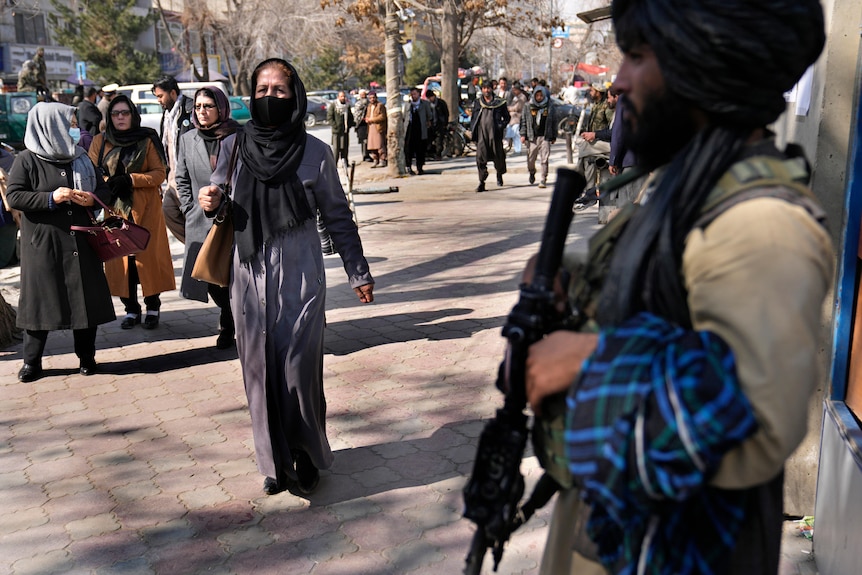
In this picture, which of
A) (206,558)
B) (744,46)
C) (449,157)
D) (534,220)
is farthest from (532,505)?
(449,157)

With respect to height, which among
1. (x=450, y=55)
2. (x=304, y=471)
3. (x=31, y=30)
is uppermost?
(x=31, y=30)

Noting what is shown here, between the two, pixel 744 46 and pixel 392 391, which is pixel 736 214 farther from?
pixel 392 391

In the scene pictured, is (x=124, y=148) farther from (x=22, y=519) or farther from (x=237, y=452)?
(x=22, y=519)

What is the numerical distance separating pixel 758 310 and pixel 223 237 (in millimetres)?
3438

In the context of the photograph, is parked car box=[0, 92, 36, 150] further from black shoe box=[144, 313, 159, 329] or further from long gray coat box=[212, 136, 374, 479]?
long gray coat box=[212, 136, 374, 479]

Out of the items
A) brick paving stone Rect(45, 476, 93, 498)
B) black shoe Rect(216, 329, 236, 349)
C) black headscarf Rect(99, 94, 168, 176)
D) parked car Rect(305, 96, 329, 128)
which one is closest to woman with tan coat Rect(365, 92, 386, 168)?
black headscarf Rect(99, 94, 168, 176)

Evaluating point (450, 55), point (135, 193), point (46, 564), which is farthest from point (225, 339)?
point (450, 55)

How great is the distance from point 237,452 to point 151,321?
3.07 m

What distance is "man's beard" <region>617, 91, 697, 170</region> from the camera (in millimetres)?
1495

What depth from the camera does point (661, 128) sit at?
1.52 meters

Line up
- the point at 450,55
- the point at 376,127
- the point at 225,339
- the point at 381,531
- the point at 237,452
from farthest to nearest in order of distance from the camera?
the point at 450,55 < the point at 376,127 < the point at 225,339 < the point at 237,452 < the point at 381,531

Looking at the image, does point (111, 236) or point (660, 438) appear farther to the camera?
point (111, 236)

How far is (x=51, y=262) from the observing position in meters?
6.29

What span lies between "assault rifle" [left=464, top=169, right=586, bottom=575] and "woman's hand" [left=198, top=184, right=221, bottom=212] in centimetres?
286
